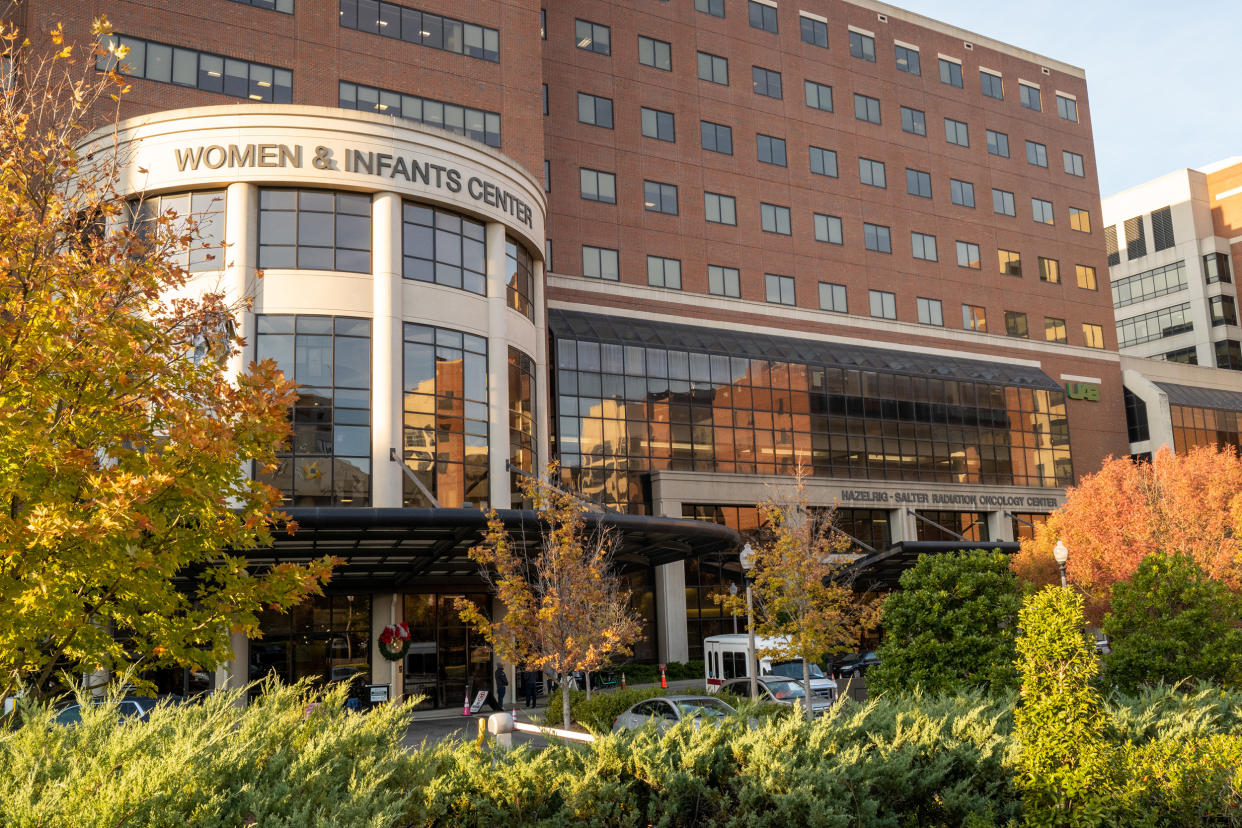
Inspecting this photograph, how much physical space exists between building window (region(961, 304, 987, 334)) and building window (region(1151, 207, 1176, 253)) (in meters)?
33.6

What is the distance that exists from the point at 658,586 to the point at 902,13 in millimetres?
38676

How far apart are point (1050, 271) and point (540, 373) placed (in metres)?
39.7

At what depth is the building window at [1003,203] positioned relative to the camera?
2485 inches

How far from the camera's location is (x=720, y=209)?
53656mm

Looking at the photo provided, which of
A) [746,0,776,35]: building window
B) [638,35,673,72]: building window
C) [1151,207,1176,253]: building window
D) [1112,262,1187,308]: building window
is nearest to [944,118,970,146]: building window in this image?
[746,0,776,35]: building window

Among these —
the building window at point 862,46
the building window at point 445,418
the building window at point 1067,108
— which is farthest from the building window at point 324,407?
the building window at point 1067,108

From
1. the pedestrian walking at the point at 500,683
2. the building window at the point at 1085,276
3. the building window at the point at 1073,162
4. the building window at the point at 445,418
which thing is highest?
the building window at the point at 1073,162

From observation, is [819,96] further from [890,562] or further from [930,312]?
[890,562]

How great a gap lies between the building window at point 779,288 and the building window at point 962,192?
14.0 meters

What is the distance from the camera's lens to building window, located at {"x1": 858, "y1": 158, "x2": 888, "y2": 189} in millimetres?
58500

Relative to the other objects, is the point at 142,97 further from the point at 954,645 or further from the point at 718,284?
the point at 954,645

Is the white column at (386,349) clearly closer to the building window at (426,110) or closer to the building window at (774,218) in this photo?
the building window at (426,110)

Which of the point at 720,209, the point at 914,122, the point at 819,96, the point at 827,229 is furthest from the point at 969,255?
the point at 720,209

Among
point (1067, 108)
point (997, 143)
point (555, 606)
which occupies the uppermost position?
point (1067, 108)
